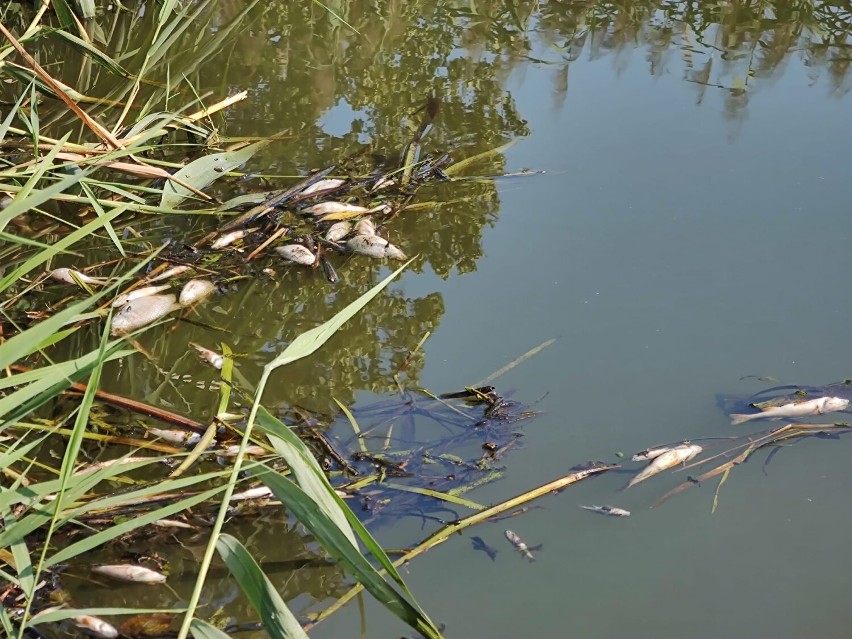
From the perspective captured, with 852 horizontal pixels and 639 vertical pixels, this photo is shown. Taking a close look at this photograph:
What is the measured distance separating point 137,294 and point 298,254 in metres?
0.50

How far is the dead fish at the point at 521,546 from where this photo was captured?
76.9 inches

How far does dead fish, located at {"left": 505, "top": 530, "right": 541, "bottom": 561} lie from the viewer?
76.9 inches

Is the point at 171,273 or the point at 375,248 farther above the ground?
the point at 375,248

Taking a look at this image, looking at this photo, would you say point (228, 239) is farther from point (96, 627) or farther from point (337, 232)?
point (96, 627)

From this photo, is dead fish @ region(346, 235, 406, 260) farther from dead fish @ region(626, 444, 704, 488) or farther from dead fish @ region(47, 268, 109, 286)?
dead fish @ region(626, 444, 704, 488)

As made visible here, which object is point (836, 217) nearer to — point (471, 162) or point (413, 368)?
point (471, 162)

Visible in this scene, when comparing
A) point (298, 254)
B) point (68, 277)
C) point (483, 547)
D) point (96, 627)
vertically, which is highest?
point (298, 254)

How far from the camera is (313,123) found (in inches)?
147

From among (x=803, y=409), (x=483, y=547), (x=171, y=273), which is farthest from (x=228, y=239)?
(x=803, y=409)

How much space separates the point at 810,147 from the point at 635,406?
165 cm

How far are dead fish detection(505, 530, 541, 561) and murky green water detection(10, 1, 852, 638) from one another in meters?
0.02

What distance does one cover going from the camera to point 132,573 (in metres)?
1.89

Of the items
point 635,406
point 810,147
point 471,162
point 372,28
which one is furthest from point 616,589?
point 372,28

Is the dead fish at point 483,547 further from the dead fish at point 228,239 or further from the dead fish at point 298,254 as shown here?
the dead fish at point 228,239
